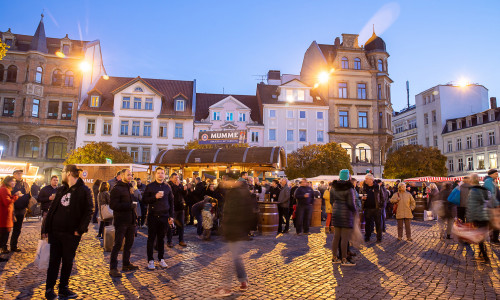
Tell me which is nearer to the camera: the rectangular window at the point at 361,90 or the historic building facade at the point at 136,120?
the historic building facade at the point at 136,120

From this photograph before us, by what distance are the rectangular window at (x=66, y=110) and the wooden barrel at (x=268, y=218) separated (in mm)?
35574

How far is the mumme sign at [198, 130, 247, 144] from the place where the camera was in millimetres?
20672

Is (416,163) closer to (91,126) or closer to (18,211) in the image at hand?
(91,126)

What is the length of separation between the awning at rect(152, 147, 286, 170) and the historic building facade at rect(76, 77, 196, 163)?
2138 cm

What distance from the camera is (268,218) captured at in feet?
40.3

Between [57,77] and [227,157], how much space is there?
104ft

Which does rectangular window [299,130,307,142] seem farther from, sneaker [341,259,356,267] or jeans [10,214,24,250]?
jeans [10,214,24,250]

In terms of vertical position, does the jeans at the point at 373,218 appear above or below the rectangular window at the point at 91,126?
below

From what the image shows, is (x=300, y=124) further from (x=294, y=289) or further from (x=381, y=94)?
(x=294, y=289)

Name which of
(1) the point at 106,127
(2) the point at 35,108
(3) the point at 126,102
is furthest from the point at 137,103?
(2) the point at 35,108

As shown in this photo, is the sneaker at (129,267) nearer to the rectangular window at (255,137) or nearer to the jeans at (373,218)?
the jeans at (373,218)

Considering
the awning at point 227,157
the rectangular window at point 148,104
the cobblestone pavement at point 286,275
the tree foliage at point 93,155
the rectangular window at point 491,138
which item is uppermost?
the rectangular window at point 148,104

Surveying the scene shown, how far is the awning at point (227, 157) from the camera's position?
59.3 feet

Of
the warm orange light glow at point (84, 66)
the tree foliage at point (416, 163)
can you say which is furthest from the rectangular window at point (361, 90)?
the warm orange light glow at point (84, 66)
